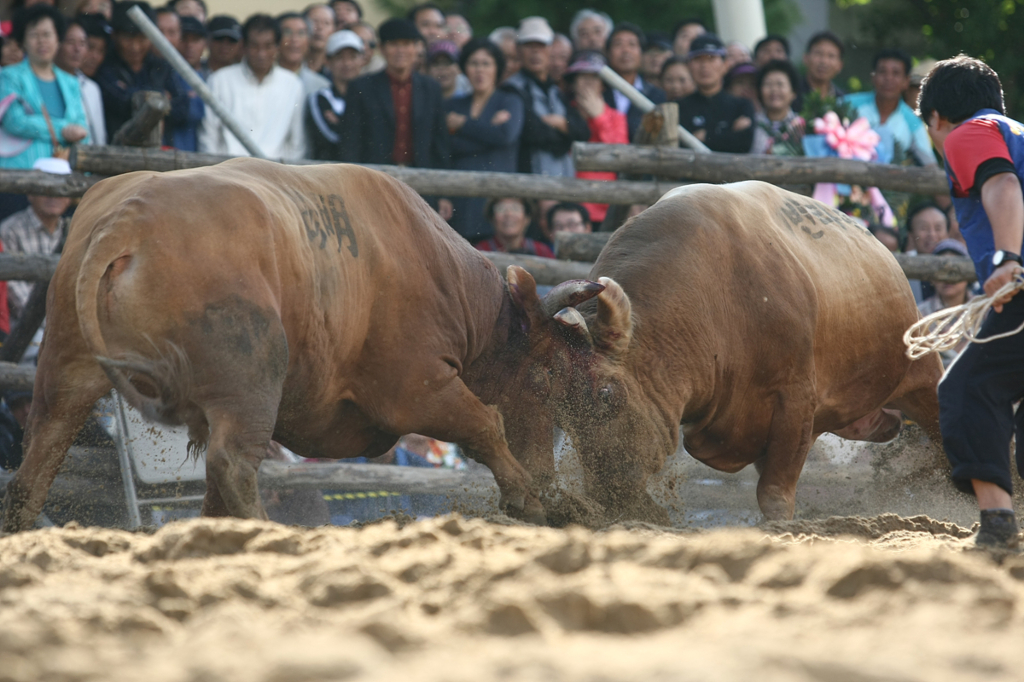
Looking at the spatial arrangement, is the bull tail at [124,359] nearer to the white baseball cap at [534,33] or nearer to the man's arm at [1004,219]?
the man's arm at [1004,219]

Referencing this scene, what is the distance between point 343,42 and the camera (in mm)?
7801

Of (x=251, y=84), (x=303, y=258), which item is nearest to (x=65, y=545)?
(x=303, y=258)

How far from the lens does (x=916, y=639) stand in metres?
1.91

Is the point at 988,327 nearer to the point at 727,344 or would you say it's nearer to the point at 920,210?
the point at 727,344

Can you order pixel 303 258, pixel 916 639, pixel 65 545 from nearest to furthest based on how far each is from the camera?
1. pixel 916 639
2. pixel 65 545
3. pixel 303 258

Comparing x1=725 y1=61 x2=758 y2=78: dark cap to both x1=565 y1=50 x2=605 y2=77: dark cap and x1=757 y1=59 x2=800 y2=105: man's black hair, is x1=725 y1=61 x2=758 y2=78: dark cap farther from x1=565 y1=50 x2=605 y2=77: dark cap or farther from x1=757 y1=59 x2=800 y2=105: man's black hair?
x1=565 y1=50 x2=605 y2=77: dark cap

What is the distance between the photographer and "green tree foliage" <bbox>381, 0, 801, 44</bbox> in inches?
503

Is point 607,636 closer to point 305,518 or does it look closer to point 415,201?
point 415,201

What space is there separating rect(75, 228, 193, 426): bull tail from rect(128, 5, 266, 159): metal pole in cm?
363

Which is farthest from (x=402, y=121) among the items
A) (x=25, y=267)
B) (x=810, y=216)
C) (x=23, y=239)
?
(x=810, y=216)

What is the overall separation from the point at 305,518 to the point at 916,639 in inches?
175

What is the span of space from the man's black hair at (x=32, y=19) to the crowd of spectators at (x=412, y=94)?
1 centimetres

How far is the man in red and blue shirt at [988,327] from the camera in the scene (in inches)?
134

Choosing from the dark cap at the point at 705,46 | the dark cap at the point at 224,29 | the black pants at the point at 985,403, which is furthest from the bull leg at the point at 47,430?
the dark cap at the point at 705,46
